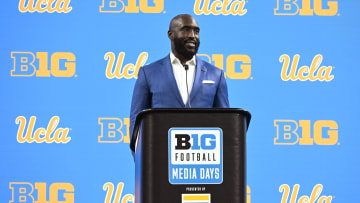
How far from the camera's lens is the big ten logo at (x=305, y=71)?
4781 millimetres

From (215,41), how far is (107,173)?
50.2 inches

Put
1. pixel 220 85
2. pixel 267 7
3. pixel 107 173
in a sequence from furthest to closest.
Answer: pixel 267 7 < pixel 107 173 < pixel 220 85

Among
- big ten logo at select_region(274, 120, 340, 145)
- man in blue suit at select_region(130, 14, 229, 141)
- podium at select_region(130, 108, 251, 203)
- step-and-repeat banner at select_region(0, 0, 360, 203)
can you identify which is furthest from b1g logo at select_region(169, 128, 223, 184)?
big ten logo at select_region(274, 120, 340, 145)

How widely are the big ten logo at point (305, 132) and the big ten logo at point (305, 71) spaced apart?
0.33m

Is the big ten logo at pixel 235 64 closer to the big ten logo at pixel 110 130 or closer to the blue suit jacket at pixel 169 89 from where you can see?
the big ten logo at pixel 110 130

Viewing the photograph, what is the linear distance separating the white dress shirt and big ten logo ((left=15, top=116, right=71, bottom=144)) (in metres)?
1.91

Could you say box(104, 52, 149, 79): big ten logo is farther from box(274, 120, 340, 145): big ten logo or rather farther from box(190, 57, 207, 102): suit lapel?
box(190, 57, 207, 102): suit lapel

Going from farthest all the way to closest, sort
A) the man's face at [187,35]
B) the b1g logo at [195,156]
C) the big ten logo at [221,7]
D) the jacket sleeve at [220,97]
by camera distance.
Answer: the big ten logo at [221,7], the jacket sleeve at [220,97], the man's face at [187,35], the b1g logo at [195,156]

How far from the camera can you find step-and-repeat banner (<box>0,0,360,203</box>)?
180 inches

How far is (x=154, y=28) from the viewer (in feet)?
15.5

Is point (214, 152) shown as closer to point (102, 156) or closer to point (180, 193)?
point (180, 193)

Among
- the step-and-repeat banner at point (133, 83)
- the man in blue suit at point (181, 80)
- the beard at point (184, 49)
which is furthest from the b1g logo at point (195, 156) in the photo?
the step-and-repeat banner at point (133, 83)

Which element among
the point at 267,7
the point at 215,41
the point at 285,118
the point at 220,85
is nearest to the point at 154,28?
the point at 215,41

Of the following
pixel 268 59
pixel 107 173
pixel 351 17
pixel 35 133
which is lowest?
pixel 107 173
